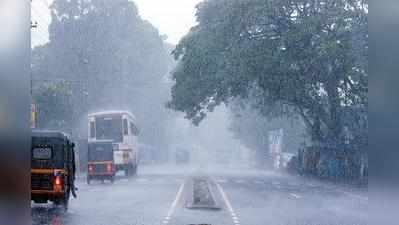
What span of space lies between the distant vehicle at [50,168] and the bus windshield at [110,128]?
2810 centimetres

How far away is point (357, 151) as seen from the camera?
2028 inches

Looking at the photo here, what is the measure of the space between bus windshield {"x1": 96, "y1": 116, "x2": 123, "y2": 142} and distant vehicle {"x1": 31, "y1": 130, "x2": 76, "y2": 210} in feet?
92.2

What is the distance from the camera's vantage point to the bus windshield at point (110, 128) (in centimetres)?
5216

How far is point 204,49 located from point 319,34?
8.09 metres

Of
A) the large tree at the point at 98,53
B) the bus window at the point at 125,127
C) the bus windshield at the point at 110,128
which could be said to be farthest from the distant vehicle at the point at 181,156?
the bus windshield at the point at 110,128

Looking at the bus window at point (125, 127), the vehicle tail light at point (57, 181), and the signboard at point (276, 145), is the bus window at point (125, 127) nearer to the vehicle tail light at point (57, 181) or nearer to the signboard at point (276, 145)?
the signboard at point (276, 145)

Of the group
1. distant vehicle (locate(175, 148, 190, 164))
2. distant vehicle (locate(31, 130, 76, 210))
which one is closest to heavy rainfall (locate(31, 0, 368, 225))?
distant vehicle (locate(31, 130, 76, 210))

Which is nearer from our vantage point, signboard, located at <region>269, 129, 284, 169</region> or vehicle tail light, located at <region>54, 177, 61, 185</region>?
vehicle tail light, located at <region>54, 177, 61, 185</region>

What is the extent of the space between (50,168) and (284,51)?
28.3 meters

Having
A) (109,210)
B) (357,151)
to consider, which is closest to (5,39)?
(109,210)

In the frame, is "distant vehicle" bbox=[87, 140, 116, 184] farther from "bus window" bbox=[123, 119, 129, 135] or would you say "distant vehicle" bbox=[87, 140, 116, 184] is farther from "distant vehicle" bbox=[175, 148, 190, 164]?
"distant vehicle" bbox=[175, 148, 190, 164]

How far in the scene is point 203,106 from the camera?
5825 centimetres

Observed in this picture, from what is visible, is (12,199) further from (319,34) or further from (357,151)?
(357,151)

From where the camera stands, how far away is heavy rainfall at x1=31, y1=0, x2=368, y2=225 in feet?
78.1
